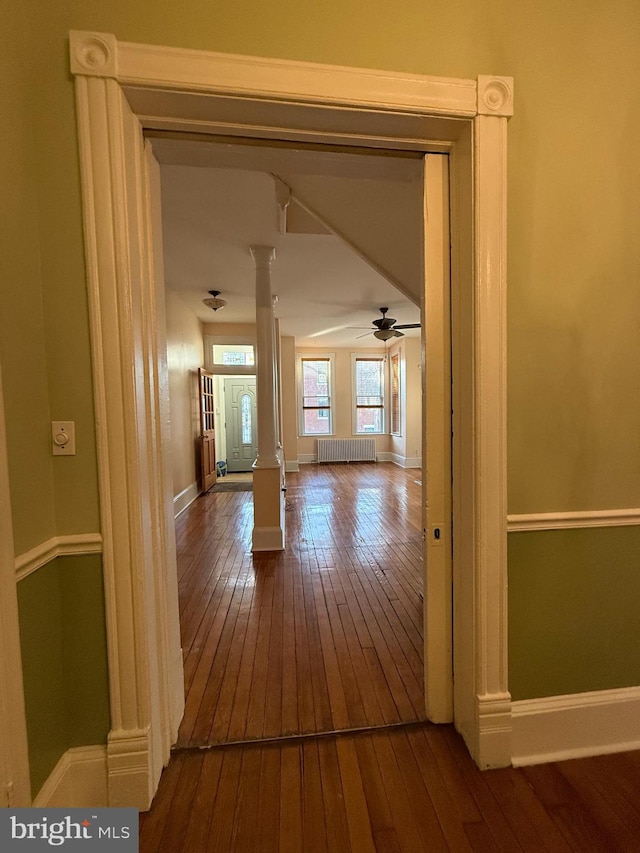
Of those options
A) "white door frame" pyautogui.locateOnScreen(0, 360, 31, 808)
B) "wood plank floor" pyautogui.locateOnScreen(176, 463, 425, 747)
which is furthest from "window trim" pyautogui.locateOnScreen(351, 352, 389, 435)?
"white door frame" pyautogui.locateOnScreen(0, 360, 31, 808)

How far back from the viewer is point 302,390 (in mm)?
9109

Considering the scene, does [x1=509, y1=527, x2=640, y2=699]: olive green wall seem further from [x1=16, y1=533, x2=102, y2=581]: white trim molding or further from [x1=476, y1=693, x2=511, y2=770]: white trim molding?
[x1=16, y1=533, x2=102, y2=581]: white trim molding

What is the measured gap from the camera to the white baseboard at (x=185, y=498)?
5.15m

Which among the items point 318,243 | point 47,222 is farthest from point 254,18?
point 318,243

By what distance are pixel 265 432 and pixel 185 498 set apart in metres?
2.51

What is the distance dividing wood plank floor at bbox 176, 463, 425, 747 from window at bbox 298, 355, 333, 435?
4700mm

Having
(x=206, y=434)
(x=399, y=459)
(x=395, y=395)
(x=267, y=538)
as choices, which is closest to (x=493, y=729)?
(x=267, y=538)

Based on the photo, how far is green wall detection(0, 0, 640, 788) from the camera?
1.10m

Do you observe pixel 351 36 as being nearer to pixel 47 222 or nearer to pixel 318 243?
pixel 47 222

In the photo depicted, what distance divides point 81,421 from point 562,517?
5.66 feet

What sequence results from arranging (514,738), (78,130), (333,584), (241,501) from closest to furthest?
1. (78,130)
2. (514,738)
3. (333,584)
4. (241,501)

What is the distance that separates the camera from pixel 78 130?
3.71 feet

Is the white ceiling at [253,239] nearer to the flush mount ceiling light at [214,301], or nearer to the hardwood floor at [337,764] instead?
the flush mount ceiling light at [214,301]

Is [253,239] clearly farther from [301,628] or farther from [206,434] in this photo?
[206,434]
